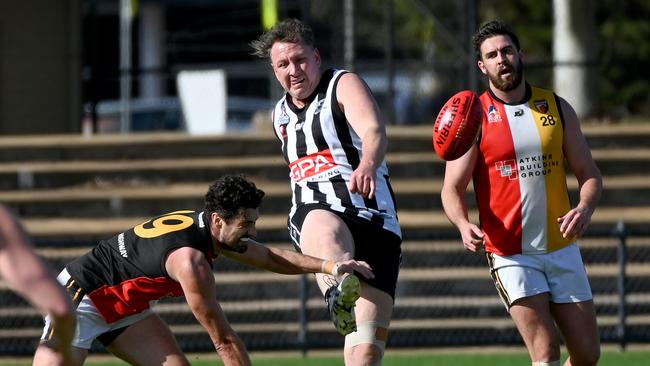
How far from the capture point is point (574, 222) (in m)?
6.07

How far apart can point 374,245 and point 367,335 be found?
1.46ft

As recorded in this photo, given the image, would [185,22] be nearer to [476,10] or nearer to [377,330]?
[476,10]

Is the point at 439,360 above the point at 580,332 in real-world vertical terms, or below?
below

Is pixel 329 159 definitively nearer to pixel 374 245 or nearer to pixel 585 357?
pixel 374 245

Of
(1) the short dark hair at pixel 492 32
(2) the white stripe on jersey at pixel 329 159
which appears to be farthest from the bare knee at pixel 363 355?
(1) the short dark hair at pixel 492 32

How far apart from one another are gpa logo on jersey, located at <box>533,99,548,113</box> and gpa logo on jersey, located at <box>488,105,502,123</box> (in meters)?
0.19

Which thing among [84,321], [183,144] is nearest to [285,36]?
[84,321]

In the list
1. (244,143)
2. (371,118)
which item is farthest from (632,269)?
(371,118)

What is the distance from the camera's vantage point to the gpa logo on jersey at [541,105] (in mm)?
6262

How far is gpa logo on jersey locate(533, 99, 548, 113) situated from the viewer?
20.5ft

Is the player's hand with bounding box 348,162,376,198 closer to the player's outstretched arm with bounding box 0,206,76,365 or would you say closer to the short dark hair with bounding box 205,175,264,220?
the short dark hair with bounding box 205,175,264,220

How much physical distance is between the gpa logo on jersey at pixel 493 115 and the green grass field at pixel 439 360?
13.2 feet

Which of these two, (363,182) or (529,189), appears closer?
(363,182)

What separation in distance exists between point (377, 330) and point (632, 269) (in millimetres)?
6351
